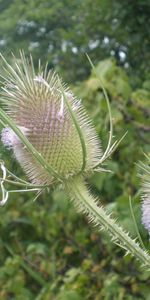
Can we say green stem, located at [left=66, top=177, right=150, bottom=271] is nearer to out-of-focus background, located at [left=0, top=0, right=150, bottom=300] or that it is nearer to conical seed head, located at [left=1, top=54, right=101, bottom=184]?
conical seed head, located at [left=1, top=54, right=101, bottom=184]

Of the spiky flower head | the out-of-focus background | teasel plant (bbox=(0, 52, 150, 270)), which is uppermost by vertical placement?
teasel plant (bbox=(0, 52, 150, 270))

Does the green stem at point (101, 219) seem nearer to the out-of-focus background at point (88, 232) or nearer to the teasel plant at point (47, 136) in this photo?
the teasel plant at point (47, 136)

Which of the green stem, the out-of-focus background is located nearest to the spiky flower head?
the green stem

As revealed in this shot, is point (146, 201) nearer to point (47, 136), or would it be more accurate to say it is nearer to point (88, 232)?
point (47, 136)

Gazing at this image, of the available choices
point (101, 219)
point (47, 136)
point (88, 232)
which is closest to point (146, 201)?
point (101, 219)

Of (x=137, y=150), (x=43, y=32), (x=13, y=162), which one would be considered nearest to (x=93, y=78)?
(x=137, y=150)
